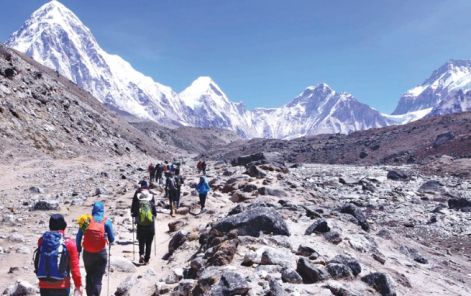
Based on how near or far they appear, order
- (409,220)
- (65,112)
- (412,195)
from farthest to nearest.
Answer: (65,112) < (412,195) < (409,220)

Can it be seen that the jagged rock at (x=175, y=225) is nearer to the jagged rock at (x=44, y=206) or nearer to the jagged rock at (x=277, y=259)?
the jagged rock at (x=44, y=206)

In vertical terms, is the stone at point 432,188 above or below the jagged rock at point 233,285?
above

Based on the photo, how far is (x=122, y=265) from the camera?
1295 centimetres

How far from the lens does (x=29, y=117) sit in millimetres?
49156

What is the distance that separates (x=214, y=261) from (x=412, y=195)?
30095 millimetres

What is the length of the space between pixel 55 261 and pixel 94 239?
72.0 inches

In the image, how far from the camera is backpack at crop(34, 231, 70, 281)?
7.50 meters

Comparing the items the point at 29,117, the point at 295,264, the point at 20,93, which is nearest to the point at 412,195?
the point at 295,264

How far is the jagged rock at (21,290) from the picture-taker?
33.2ft

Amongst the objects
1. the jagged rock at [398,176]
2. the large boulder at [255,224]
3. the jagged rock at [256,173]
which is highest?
the jagged rock at [398,176]

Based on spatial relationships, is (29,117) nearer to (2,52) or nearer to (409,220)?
(2,52)

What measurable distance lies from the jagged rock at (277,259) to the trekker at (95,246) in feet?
11.3

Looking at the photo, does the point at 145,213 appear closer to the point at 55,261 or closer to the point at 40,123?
the point at 55,261

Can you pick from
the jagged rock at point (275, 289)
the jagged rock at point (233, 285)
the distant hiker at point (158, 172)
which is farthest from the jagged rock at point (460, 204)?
the jagged rock at point (233, 285)
